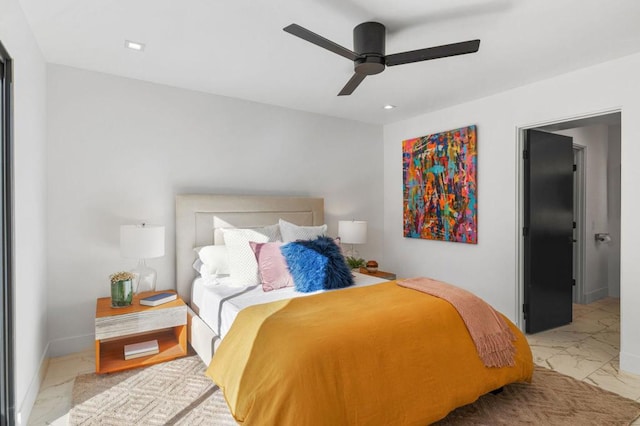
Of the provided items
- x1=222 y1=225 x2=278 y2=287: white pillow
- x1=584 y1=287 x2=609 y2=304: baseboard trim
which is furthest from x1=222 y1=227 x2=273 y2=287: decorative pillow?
x1=584 y1=287 x2=609 y2=304: baseboard trim

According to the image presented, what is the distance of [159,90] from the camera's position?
3.42 m

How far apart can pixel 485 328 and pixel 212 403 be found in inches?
72.8

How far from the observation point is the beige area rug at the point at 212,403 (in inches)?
85.0

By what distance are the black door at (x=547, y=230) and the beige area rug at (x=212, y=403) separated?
1.16 m

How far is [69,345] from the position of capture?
3.06 m

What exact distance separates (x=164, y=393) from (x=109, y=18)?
2.50 meters

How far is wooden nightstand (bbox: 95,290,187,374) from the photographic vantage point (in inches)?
106

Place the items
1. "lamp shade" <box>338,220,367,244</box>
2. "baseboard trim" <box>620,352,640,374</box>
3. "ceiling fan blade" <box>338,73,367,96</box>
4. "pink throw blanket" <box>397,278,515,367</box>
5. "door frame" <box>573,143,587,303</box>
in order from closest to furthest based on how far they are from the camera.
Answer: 1. "pink throw blanket" <box>397,278,515,367</box>
2. "ceiling fan blade" <box>338,73,367,96</box>
3. "baseboard trim" <box>620,352,640,374</box>
4. "lamp shade" <box>338,220,367,244</box>
5. "door frame" <box>573,143,587,303</box>

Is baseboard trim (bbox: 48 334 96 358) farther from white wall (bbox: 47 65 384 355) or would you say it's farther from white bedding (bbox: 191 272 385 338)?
white bedding (bbox: 191 272 385 338)

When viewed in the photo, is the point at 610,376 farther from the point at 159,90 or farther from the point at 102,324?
the point at 159,90

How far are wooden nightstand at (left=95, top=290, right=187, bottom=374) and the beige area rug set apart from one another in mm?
124

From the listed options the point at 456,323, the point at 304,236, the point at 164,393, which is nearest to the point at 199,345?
the point at 164,393

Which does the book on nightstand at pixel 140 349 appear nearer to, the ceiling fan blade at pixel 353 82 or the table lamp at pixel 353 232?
the table lamp at pixel 353 232

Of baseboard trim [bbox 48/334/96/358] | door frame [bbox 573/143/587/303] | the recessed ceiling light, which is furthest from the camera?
door frame [bbox 573/143/587/303]
